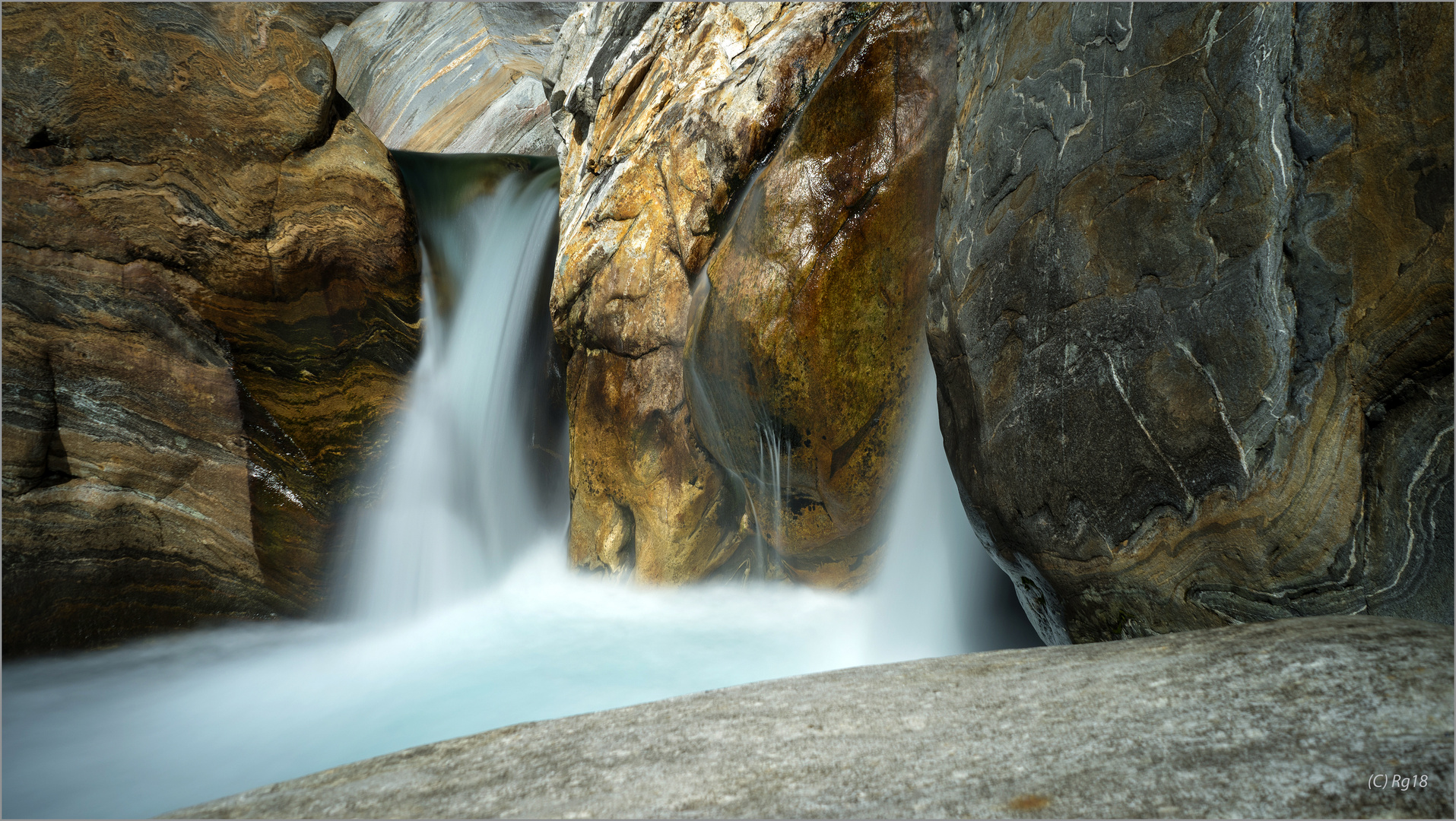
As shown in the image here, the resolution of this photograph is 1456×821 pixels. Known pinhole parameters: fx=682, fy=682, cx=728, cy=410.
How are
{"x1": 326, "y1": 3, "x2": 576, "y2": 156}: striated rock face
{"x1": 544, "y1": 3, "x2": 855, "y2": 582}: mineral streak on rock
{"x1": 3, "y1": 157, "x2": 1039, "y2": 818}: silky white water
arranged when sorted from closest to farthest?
{"x1": 3, "y1": 157, "x2": 1039, "y2": 818}: silky white water, {"x1": 544, "y1": 3, "x2": 855, "y2": 582}: mineral streak on rock, {"x1": 326, "y1": 3, "x2": 576, "y2": 156}: striated rock face

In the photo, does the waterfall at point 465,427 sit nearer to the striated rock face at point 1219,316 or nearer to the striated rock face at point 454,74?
the striated rock face at point 1219,316

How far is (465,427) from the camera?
595 cm

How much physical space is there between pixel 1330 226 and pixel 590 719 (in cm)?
248

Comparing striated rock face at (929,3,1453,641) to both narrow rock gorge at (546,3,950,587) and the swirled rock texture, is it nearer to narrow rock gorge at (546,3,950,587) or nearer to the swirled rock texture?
narrow rock gorge at (546,3,950,587)

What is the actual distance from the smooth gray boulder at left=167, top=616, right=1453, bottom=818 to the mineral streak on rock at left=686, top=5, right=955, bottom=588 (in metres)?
2.22

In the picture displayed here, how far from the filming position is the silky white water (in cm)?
350

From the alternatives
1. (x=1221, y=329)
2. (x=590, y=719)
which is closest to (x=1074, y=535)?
(x=1221, y=329)

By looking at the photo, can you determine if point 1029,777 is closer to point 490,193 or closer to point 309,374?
point 309,374

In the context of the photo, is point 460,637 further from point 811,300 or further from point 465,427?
point 811,300

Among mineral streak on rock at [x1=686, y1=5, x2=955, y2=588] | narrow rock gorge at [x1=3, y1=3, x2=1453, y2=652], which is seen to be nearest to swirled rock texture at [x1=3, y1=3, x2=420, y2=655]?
narrow rock gorge at [x1=3, y1=3, x2=1453, y2=652]

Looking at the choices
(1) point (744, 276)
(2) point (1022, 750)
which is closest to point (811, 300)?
(1) point (744, 276)

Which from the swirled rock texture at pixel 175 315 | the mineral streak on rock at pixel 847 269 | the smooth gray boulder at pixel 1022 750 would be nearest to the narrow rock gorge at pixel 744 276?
the mineral streak on rock at pixel 847 269

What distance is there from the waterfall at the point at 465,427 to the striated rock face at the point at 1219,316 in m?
4.31

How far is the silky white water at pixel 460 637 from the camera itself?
3504mm
